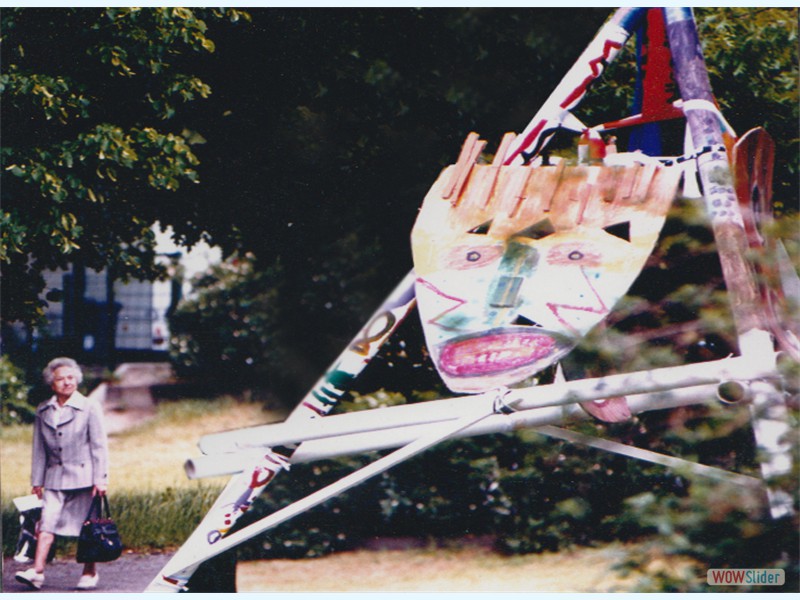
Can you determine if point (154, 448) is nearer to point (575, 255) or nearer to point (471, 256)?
point (471, 256)

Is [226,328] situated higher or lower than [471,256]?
lower

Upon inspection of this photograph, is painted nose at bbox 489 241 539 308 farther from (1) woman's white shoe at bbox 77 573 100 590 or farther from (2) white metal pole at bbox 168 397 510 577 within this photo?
(1) woman's white shoe at bbox 77 573 100 590

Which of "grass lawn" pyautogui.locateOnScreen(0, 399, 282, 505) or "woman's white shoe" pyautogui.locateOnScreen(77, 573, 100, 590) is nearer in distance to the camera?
"woman's white shoe" pyautogui.locateOnScreen(77, 573, 100, 590)

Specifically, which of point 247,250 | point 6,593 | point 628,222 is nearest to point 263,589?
point 6,593

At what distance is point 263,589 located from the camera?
19.5 ft

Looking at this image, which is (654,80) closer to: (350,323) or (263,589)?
(350,323)

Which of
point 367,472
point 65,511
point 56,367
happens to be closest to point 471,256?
point 367,472

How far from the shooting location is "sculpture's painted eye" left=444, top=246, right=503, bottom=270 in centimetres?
561

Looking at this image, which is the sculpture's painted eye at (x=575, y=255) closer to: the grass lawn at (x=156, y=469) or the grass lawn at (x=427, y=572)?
the grass lawn at (x=427, y=572)

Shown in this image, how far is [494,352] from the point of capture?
5.43 metres

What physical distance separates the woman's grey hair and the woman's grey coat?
10cm

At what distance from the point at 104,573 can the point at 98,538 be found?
0.21m

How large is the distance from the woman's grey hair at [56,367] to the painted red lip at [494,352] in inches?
79.8
